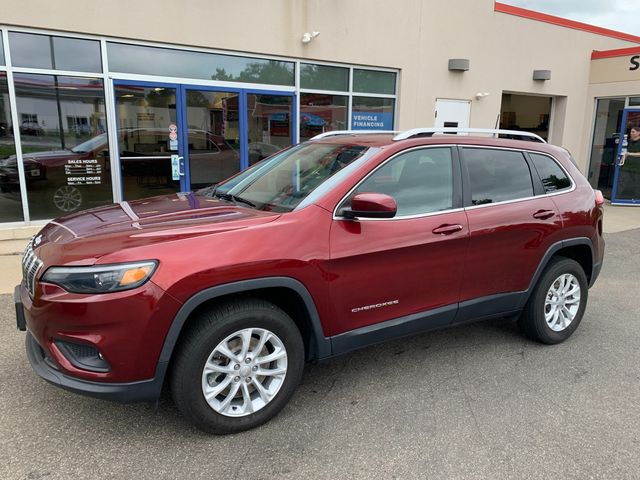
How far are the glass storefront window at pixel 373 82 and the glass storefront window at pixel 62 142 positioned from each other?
493cm

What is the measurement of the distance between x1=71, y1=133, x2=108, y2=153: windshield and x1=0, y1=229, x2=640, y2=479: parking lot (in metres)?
4.21

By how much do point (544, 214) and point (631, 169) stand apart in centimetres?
1061

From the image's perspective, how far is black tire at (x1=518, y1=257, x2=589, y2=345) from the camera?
411 centimetres

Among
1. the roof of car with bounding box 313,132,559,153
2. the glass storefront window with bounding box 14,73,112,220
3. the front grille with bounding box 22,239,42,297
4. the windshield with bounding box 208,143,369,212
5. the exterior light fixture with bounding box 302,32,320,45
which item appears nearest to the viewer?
the front grille with bounding box 22,239,42,297

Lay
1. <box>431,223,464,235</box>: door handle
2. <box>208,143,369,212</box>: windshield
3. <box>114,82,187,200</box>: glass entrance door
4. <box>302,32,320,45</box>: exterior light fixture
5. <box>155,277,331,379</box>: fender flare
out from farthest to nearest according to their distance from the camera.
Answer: <box>302,32,320,45</box>: exterior light fixture < <box>114,82,187,200</box>: glass entrance door < <box>431,223,464,235</box>: door handle < <box>208,143,369,212</box>: windshield < <box>155,277,331,379</box>: fender flare

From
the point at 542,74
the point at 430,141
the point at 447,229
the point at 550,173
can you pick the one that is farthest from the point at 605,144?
the point at 447,229

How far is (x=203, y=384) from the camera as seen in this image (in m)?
2.76

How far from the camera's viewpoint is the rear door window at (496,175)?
12.3 ft

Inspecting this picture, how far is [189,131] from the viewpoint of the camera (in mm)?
8555

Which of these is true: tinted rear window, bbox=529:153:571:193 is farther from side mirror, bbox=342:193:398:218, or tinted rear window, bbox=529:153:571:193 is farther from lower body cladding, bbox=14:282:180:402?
lower body cladding, bbox=14:282:180:402

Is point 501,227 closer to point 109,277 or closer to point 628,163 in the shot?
point 109,277

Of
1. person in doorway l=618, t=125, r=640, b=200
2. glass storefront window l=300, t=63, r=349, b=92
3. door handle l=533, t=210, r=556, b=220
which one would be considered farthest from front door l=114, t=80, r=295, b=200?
person in doorway l=618, t=125, r=640, b=200

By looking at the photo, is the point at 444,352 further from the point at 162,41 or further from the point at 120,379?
the point at 162,41

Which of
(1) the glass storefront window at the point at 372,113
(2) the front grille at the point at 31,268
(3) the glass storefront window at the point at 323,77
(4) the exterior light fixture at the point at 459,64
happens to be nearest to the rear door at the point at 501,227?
(2) the front grille at the point at 31,268
